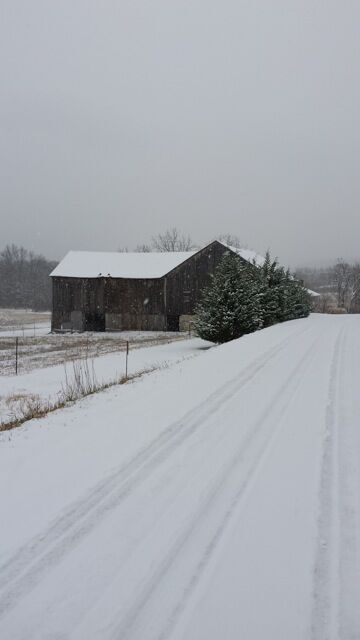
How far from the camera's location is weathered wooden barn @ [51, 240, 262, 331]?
41.8 meters

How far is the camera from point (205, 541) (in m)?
3.37

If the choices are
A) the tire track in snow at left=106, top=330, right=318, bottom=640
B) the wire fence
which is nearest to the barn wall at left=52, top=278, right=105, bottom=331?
the wire fence

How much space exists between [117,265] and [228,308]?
83.0 feet

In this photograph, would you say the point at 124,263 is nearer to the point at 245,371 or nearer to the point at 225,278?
the point at 225,278

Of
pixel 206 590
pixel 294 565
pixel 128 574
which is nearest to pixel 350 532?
pixel 294 565

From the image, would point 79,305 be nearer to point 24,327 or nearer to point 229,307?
point 24,327

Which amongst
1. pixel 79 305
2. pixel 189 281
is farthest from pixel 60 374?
pixel 79 305

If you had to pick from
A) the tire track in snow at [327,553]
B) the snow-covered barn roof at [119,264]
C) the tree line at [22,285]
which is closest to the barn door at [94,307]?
the snow-covered barn roof at [119,264]

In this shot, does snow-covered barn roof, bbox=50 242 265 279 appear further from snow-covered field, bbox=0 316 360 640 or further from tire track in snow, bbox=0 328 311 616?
tire track in snow, bbox=0 328 311 616

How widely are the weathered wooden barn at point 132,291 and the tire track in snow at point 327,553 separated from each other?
36.5 meters

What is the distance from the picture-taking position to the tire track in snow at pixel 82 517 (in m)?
2.93

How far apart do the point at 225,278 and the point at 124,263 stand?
81.8 feet

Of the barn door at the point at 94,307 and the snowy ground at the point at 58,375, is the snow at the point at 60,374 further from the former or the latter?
the barn door at the point at 94,307

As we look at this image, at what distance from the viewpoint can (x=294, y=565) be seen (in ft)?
10.1
